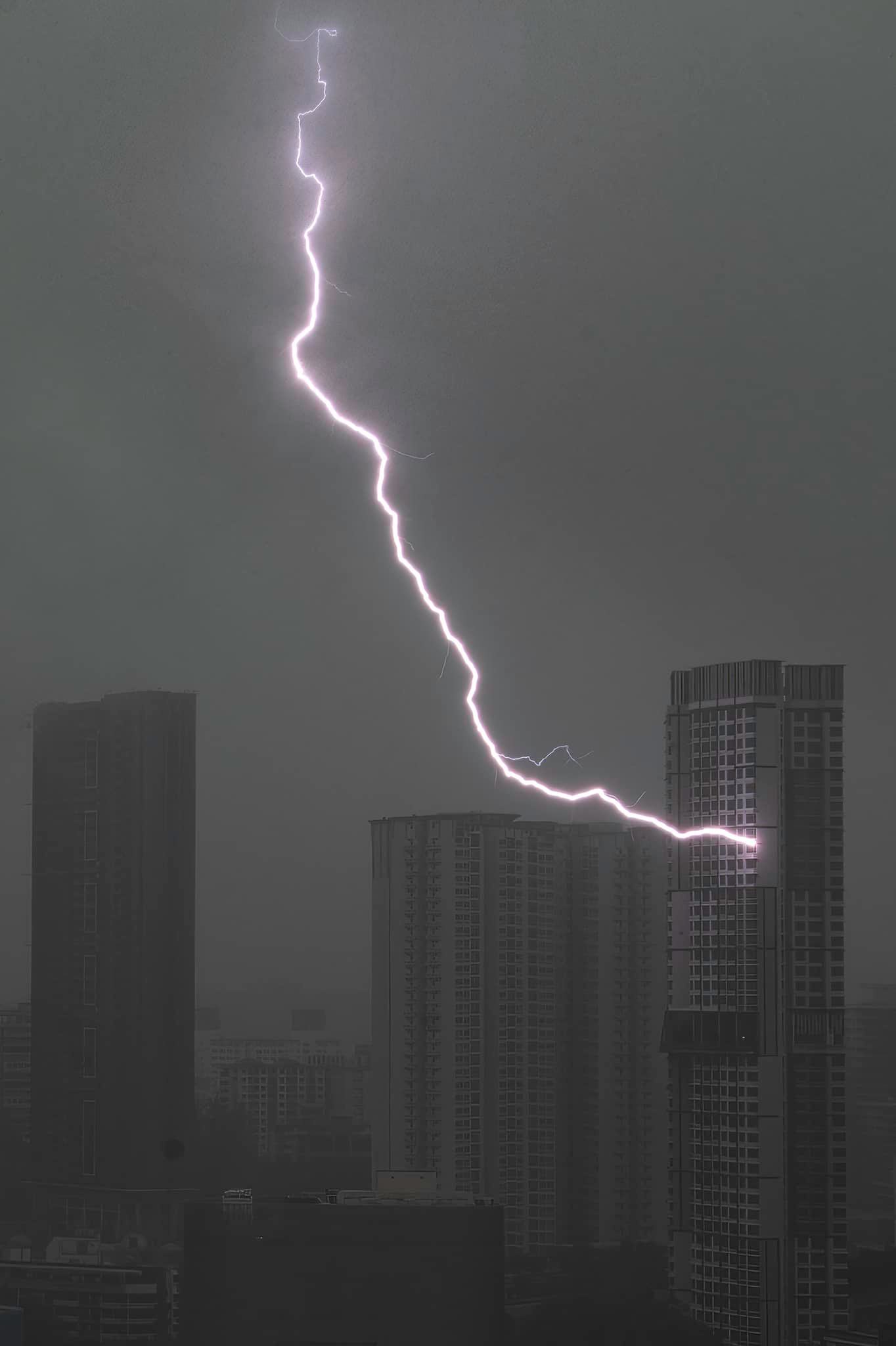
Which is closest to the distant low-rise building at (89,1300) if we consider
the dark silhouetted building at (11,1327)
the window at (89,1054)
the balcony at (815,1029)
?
the dark silhouetted building at (11,1327)

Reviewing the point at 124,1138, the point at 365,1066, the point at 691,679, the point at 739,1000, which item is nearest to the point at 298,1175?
the point at 365,1066

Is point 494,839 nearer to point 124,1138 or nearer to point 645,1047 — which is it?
point 645,1047

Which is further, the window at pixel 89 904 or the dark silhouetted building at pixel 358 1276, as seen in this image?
the window at pixel 89 904

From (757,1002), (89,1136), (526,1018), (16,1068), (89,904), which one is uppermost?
(89,904)

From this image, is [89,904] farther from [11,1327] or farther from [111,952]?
[11,1327]

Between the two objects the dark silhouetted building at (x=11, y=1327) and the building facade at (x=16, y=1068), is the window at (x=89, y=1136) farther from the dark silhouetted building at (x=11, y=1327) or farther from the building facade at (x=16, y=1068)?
the dark silhouetted building at (x=11, y=1327)

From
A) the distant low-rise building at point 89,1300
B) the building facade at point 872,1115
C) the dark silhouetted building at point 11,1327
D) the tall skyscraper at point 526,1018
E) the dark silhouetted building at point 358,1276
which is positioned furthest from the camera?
the tall skyscraper at point 526,1018

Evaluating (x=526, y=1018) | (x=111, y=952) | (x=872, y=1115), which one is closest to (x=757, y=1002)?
(x=872, y=1115)

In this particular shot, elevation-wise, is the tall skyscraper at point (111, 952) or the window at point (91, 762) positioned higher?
the window at point (91, 762)
